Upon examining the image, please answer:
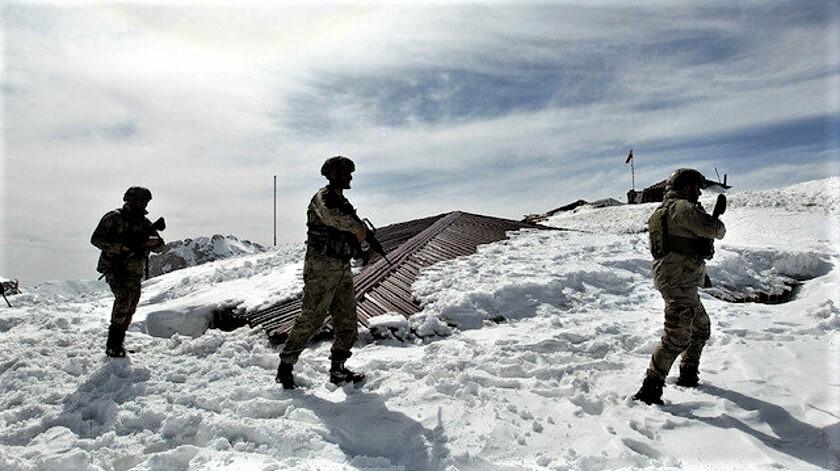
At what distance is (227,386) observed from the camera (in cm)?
481

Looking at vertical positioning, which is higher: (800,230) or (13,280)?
(800,230)

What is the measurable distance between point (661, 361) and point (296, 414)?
10.1 ft

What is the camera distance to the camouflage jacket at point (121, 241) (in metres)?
6.11

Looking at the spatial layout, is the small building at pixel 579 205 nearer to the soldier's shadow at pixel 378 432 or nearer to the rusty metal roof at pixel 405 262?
the rusty metal roof at pixel 405 262

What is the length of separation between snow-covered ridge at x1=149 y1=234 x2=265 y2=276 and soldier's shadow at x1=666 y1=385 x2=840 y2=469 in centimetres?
6362

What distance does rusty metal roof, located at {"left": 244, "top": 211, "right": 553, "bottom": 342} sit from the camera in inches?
284

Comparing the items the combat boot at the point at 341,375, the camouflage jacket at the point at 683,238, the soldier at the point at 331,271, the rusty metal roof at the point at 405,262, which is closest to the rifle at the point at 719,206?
the camouflage jacket at the point at 683,238

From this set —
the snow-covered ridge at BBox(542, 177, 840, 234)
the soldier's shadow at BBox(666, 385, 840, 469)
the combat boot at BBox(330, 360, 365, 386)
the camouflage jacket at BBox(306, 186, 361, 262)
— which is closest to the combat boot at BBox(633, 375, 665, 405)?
the soldier's shadow at BBox(666, 385, 840, 469)

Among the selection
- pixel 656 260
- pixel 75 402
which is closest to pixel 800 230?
pixel 656 260

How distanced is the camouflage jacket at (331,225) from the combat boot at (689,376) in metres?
3.23

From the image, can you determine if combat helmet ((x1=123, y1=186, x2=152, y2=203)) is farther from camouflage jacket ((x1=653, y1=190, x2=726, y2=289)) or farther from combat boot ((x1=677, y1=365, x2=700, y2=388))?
combat boot ((x1=677, y1=365, x2=700, y2=388))

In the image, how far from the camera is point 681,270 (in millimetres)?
4254

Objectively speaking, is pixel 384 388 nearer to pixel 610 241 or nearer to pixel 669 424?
pixel 669 424

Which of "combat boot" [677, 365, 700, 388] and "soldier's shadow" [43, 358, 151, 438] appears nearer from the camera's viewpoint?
"soldier's shadow" [43, 358, 151, 438]
